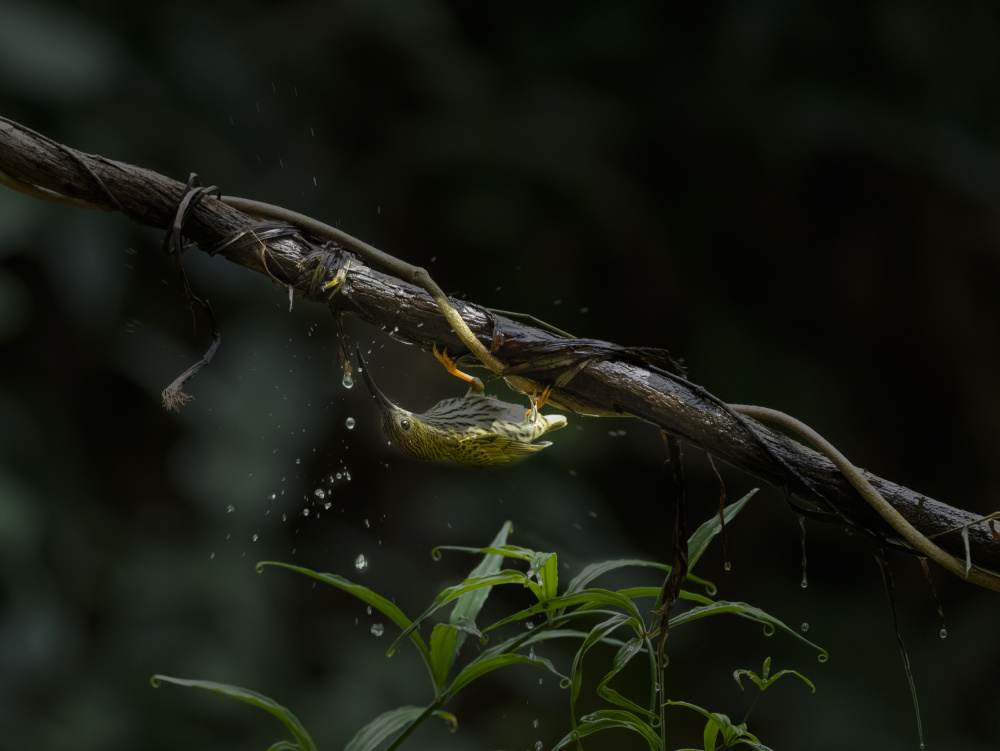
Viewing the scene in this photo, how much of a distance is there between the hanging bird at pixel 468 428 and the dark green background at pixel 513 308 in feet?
2.37

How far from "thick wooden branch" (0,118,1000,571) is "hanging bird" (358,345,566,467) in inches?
2.2

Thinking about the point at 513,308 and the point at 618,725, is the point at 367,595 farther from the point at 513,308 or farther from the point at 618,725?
the point at 513,308

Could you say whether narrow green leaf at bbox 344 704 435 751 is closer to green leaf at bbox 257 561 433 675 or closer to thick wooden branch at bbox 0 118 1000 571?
green leaf at bbox 257 561 433 675

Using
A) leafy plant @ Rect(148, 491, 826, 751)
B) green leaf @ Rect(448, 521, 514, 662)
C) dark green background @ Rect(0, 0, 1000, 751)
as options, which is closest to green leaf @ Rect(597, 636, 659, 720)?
leafy plant @ Rect(148, 491, 826, 751)

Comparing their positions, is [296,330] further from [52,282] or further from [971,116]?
[971,116]

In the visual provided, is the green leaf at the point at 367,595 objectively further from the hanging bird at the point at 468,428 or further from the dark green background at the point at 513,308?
the dark green background at the point at 513,308

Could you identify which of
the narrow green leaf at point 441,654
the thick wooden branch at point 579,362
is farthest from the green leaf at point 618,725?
the thick wooden branch at point 579,362

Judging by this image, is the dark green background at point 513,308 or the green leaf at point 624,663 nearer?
the green leaf at point 624,663

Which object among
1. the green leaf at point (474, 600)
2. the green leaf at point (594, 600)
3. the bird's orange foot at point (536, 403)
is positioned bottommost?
the green leaf at point (474, 600)

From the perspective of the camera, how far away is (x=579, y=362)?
633mm

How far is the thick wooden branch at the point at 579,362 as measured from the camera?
0.64 m

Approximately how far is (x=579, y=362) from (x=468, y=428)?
0.43 feet

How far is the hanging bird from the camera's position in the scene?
2.31 feet

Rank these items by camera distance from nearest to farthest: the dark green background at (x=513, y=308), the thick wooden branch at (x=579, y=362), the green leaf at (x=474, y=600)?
1. the thick wooden branch at (x=579, y=362)
2. the green leaf at (x=474, y=600)
3. the dark green background at (x=513, y=308)
